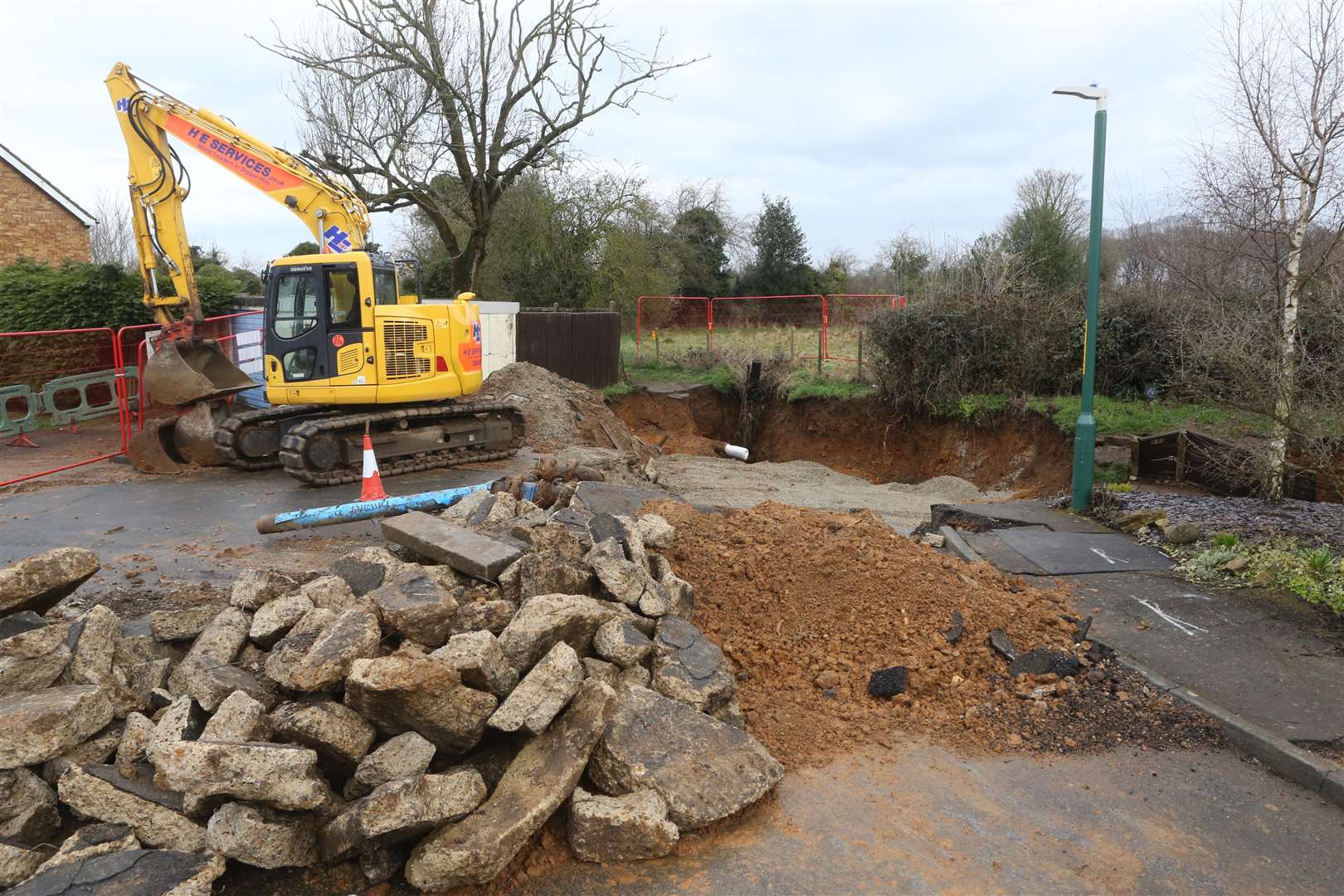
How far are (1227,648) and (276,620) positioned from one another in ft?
20.6

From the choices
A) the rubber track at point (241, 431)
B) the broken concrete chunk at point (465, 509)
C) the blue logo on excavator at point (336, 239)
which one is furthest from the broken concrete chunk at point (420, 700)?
the blue logo on excavator at point (336, 239)

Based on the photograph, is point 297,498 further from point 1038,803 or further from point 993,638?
point 1038,803

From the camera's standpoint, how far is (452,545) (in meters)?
6.00

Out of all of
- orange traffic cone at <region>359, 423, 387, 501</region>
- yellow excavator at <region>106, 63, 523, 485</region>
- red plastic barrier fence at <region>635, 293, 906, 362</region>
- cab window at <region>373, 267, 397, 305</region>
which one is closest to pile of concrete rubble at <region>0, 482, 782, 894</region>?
orange traffic cone at <region>359, 423, 387, 501</region>

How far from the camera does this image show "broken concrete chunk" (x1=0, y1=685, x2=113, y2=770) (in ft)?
13.4

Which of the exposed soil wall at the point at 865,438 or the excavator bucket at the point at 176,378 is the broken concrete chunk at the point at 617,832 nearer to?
the excavator bucket at the point at 176,378

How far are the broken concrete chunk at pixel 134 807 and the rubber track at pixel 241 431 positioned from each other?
924 cm

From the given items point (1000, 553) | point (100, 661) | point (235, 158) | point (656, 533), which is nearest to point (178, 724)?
point (100, 661)

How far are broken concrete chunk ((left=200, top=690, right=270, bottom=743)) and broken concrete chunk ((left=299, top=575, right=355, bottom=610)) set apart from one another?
91 cm

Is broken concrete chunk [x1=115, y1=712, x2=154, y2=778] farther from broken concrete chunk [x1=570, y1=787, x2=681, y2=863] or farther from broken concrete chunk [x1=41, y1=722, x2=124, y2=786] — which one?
broken concrete chunk [x1=570, y1=787, x2=681, y2=863]

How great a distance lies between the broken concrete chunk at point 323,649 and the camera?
4.31 m

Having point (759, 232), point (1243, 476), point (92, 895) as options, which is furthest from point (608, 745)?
point (759, 232)

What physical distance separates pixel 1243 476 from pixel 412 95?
18.9m

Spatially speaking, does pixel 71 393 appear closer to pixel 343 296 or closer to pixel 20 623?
pixel 343 296
